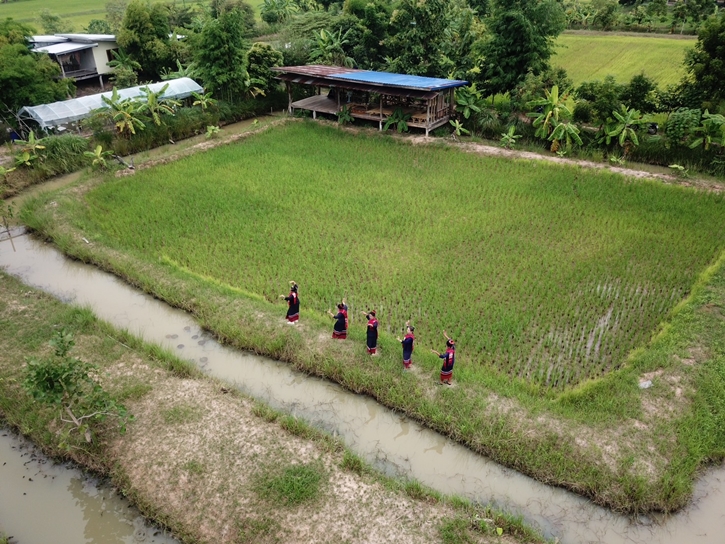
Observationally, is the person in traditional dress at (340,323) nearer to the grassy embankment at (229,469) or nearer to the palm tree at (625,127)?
the grassy embankment at (229,469)

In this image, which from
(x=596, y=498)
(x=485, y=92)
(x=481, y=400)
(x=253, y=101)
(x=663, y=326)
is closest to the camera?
(x=596, y=498)

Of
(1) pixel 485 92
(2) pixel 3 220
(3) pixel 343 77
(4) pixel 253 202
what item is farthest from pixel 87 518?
(1) pixel 485 92

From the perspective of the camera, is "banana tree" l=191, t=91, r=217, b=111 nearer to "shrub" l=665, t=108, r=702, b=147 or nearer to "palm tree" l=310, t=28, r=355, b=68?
"palm tree" l=310, t=28, r=355, b=68

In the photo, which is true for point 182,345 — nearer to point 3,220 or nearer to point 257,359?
point 257,359

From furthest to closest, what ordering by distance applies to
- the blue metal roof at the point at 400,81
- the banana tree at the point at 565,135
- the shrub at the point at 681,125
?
the blue metal roof at the point at 400,81
the banana tree at the point at 565,135
the shrub at the point at 681,125

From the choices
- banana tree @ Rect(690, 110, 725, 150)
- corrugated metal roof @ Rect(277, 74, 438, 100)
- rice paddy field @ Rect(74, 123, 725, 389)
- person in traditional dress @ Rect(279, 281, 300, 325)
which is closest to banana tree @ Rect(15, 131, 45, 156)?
rice paddy field @ Rect(74, 123, 725, 389)

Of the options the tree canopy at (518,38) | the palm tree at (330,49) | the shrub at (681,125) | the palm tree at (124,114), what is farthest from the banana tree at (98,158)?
the shrub at (681,125)

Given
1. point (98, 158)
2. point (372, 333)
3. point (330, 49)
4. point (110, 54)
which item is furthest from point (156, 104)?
point (372, 333)
